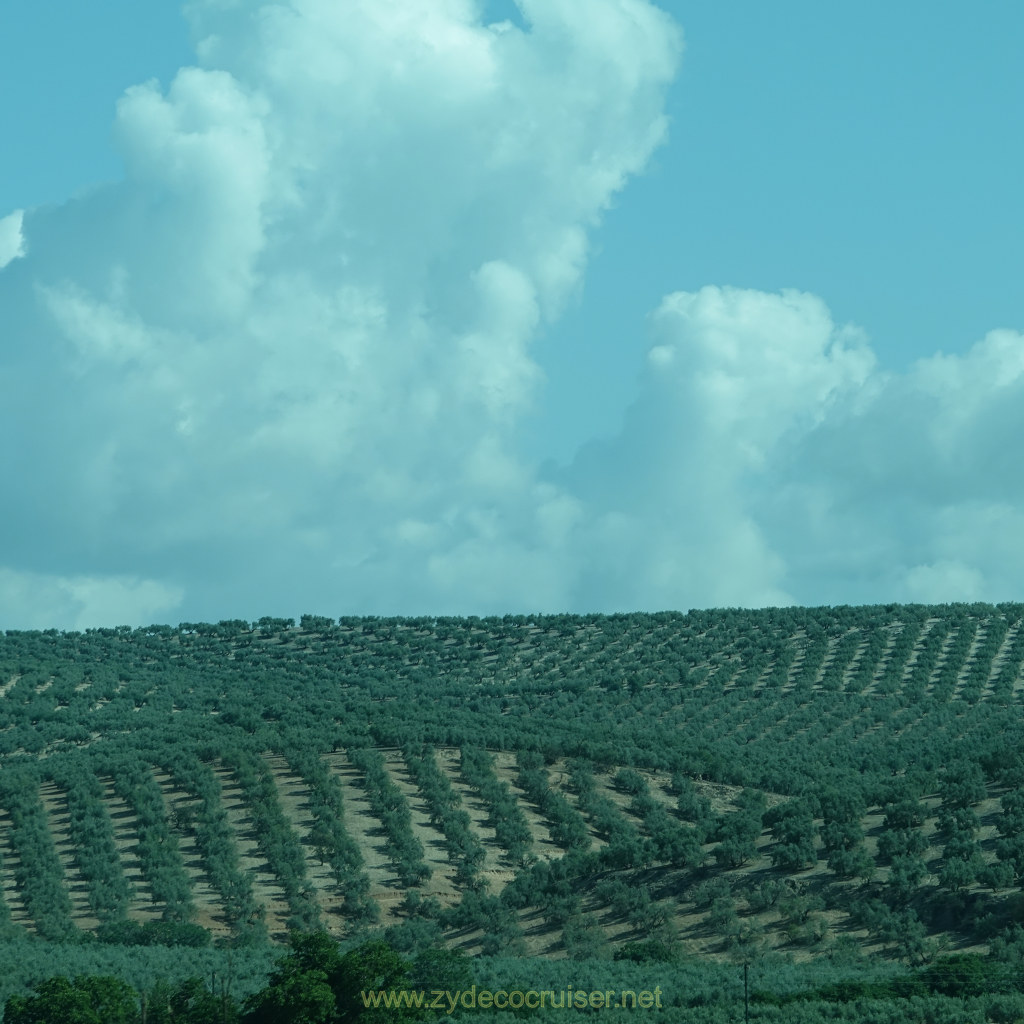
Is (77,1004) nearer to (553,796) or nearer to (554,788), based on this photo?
(553,796)

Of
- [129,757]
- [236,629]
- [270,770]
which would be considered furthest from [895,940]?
[236,629]

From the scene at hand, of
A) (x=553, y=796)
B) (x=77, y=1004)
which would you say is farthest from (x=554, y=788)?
(x=77, y=1004)

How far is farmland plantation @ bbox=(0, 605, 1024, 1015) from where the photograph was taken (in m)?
44.8

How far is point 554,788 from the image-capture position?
62.8 metres

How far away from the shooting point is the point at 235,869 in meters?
52.2

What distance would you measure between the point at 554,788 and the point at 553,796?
1753mm

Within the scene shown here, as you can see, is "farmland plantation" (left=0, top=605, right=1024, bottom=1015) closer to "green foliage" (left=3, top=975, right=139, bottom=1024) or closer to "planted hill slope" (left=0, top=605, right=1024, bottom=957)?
"planted hill slope" (left=0, top=605, right=1024, bottom=957)

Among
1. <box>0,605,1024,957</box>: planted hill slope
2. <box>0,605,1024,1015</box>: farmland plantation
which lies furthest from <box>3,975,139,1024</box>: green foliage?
<box>0,605,1024,957</box>: planted hill slope

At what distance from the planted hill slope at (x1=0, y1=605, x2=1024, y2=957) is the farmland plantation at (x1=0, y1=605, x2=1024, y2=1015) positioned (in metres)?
0.15

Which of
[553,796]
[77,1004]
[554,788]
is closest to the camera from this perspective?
[77,1004]

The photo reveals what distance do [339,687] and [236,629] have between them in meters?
24.2

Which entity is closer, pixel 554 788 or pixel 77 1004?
pixel 77 1004

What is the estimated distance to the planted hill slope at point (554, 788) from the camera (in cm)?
4556

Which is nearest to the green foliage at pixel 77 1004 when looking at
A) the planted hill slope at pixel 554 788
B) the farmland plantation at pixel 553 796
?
the farmland plantation at pixel 553 796
